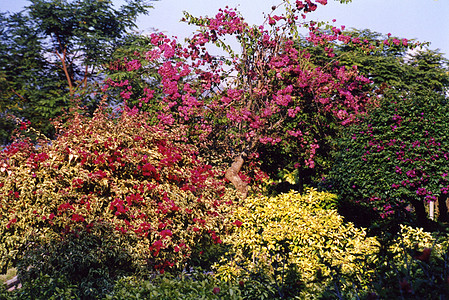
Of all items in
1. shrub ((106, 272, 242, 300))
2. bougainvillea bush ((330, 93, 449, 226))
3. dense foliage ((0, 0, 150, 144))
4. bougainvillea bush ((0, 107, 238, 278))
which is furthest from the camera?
dense foliage ((0, 0, 150, 144))

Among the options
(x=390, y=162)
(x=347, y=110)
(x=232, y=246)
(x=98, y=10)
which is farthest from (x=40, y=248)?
(x=98, y=10)

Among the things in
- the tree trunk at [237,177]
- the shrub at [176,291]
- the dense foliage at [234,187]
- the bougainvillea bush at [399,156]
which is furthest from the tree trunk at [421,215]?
the shrub at [176,291]

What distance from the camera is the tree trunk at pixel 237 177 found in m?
10.6

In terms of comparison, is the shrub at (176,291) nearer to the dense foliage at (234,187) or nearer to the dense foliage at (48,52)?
the dense foliage at (234,187)

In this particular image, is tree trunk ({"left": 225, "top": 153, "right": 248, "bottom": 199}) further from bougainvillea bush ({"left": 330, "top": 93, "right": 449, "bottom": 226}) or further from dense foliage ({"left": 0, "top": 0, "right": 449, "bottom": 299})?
bougainvillea bush ({"left": 330, "top": 93, "right": 449, "bottom": 226})

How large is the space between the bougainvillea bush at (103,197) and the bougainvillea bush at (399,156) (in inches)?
146

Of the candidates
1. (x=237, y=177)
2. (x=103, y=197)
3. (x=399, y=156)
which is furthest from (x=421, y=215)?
(x=103, y=197)

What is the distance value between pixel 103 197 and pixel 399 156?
21.3ft

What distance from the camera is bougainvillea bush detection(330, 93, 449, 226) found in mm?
9102

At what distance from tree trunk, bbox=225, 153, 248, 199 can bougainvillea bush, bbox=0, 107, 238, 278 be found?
2.39m

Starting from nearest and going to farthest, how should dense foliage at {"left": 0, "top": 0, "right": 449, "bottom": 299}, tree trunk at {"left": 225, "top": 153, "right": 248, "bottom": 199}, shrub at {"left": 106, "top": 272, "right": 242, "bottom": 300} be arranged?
shrub at {"left": 106, "top": 272, "right": 242, "bottom": 300}
dense foliage at {"left": 0, "top": 0, "right": 449, "bottom": 299}
tree trunk at {"left": 225, "top": 153, "right": 248, "bottom": 199}

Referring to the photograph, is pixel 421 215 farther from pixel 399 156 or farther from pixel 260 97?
pixel 260 97

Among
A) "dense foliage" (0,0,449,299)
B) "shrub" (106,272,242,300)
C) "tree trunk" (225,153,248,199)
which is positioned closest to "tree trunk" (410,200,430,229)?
"dense foliage" (0,0,449,299)

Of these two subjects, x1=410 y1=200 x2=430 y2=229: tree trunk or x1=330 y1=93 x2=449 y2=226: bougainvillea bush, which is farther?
x1=410 y1=200 x2=430 y2=229: tree trunk
